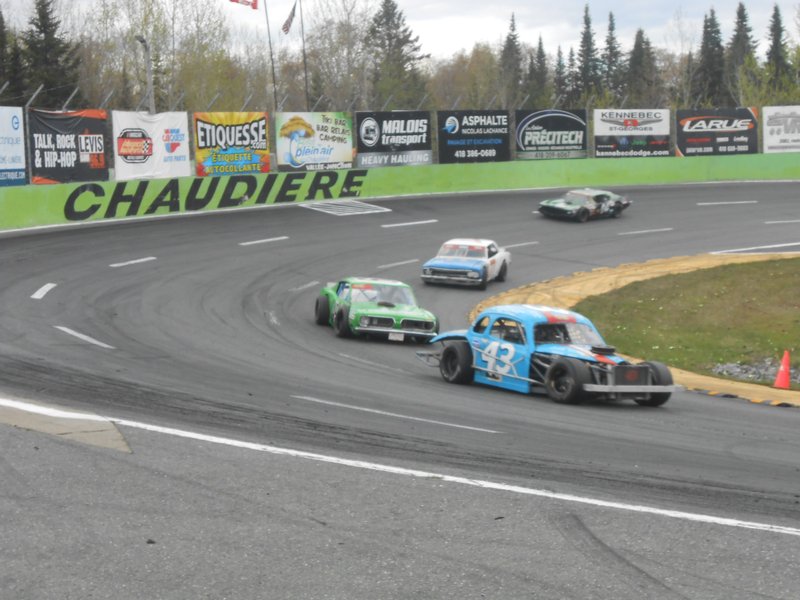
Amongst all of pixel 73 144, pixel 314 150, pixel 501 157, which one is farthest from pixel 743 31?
pixel 73 144

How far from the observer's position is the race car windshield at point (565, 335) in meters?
16.2

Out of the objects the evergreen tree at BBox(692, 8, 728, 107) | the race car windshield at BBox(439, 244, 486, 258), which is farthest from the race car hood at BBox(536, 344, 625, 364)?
the evergreen tree at BBox(692, 8, 728, 107)

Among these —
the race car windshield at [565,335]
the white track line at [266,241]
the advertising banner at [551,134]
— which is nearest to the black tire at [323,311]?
the race car windshield at [565,335]

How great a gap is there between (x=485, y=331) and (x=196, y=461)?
869 centimetres

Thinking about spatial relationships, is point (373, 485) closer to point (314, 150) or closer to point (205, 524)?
point (205, 524)

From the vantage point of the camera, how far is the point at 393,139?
1799 inches

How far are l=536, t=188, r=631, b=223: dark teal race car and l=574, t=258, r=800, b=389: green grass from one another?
900 centimetres

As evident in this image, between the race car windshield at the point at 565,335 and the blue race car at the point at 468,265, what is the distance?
41.2 feet

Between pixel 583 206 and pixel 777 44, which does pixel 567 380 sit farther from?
pixel 777 44

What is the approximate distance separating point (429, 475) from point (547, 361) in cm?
720

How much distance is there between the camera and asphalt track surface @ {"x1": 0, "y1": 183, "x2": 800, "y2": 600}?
6344 mm

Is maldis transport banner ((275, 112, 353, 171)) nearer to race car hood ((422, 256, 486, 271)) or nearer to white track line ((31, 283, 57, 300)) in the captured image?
race car hood ((422, 256, 486, 271))

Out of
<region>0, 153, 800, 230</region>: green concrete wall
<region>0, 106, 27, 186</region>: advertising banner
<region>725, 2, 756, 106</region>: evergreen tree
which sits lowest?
<region>0, 153, 800, 230</region>: green concrete wall

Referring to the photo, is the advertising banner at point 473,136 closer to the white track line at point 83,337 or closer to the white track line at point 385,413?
the white track line at point 83,337
